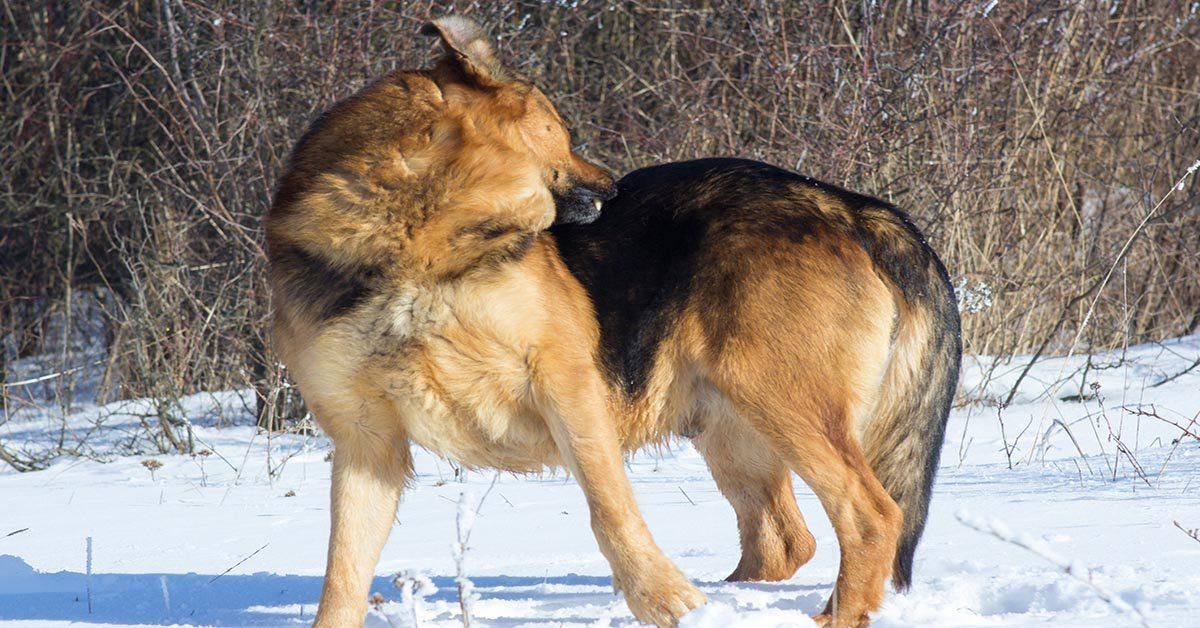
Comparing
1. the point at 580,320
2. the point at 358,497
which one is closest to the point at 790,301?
the point at 580,320

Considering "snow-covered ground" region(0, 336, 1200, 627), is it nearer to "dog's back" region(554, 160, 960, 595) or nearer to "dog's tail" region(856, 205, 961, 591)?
"dog's tail" region(856, 205, 961, 591)

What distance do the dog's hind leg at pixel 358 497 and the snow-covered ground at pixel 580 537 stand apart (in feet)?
0.61

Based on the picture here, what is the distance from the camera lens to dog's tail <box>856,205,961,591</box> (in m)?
3.72

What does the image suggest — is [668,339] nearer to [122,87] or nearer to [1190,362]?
[1190,362]

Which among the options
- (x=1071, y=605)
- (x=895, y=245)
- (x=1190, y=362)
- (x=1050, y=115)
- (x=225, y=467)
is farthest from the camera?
(x=1050, y=115)

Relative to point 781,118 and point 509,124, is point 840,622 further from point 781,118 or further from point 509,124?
point 781,118

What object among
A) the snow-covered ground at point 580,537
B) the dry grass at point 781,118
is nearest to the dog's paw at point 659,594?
the snow-covered ground at point 580,537

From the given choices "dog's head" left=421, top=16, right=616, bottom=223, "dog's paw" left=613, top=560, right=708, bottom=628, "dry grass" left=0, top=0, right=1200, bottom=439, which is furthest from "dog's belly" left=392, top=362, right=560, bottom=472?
"dry grass" left=0, top=0, right=1200, bottom=439

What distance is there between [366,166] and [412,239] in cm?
26

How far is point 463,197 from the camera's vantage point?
341cm

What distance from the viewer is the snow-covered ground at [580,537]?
10.4 ft

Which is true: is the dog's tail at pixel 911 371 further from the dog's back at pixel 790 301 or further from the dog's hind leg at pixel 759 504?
the dog's hind leg at pixel 759 504

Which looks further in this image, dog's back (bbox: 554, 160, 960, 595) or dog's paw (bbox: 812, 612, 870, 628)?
dog's back (bbox: 554, 160, 960, 595)

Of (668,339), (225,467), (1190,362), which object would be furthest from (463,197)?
(1190,362)
